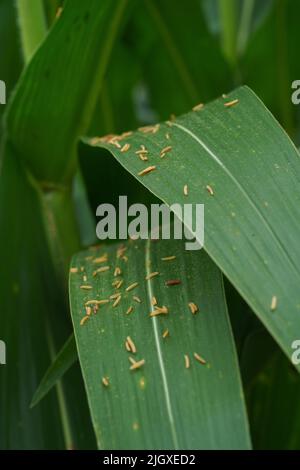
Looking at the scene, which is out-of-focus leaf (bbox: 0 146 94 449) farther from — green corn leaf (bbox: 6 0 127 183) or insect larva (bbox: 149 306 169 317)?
insect larva (bbox: 149 306 169 317)

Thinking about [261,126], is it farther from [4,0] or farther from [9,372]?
[4,0]

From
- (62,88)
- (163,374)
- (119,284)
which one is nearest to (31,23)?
(62,88)

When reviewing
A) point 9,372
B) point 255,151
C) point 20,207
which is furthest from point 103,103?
point 255,151

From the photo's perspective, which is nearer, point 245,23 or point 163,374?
point 163,374

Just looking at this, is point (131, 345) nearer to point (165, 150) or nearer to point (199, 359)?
point (199, 359)

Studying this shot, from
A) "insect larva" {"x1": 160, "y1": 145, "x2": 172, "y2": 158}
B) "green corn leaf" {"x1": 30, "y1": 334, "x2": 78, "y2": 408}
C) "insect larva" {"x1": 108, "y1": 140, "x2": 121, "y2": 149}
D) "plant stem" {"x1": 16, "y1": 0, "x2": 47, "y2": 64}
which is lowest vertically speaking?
"green corn leaf" {"x1": 30, "y1": 334, "x2": 78, "y2": 408}

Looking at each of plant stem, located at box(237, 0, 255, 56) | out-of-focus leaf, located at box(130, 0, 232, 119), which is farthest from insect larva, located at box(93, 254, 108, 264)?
plant stem, located at box(237, 0, 255, 56)

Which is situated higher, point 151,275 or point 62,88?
point 62,88

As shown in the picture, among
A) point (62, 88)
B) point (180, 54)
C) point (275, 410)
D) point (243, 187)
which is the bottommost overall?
point (275, 410)
